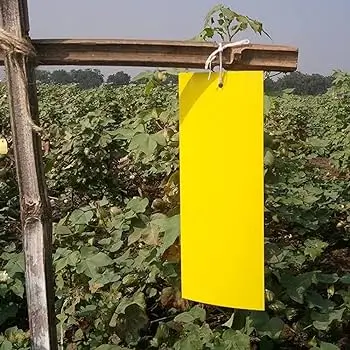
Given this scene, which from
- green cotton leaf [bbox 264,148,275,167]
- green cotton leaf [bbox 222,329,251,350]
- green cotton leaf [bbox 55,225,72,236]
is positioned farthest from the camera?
green cotton leaf [bbox 55,225,72,236]

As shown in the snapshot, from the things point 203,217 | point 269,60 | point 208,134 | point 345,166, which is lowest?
point 345,166

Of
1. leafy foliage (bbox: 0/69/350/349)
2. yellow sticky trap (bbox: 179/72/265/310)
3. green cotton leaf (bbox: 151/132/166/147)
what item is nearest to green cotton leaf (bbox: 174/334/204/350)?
leafy foliage (bbox: 0/69/350/349)

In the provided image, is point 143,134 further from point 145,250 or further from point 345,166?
point 345,166

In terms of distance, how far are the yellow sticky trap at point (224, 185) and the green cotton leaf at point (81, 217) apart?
901 millimetres

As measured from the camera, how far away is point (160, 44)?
104cm

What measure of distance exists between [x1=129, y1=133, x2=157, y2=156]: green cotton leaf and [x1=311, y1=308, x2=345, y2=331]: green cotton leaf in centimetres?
64

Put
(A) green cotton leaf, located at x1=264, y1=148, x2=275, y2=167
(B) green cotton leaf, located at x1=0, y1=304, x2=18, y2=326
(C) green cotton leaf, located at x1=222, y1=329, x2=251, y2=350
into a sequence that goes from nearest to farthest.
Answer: (C) green cotton leaf, located at x1=222, y1=329, x2=251, y2=350, (A) green cotton leaf, located at x1=264, y1=148, x2=275, y2=167, (B) green cotton leaf, located at x1=0, y1=304, x2=18, y2=326

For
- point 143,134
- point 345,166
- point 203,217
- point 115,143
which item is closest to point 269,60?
point 203,217

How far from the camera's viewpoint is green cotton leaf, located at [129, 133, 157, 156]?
1706 mm

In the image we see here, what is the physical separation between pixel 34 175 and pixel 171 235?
0.57 metres

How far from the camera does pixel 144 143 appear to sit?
1729mm

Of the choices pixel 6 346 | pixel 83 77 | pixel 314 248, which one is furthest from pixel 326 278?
pixel 83 77

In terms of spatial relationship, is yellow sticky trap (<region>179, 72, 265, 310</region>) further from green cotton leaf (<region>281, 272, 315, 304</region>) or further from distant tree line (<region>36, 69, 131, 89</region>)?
green cotton leaf (<region>281, 272, 315, 304</region>)

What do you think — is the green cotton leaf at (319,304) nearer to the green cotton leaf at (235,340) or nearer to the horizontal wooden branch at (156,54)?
the green cotton leaf at (235,340)
